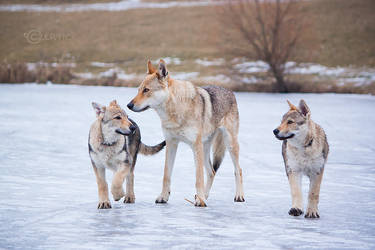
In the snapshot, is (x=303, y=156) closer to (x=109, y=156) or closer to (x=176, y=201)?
(x=176, y=201)

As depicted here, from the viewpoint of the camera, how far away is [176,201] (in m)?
7.12

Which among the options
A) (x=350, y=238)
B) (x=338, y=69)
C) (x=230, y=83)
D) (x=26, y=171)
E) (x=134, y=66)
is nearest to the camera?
(x=350, y=238)

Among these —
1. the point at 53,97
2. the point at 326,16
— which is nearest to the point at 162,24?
the point at 326,16

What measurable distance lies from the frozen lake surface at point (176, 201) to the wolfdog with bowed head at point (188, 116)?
0.36m

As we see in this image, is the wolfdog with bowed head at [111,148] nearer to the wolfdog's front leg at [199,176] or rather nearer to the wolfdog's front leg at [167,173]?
the wolfdog's front leg at [167,173]

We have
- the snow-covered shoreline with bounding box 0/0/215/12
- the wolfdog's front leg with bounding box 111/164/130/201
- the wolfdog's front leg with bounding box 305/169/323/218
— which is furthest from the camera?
the snow-covered shoreline with bounding box 0/0/215/12

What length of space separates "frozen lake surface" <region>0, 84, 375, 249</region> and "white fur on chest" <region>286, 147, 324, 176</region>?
21.5 inches

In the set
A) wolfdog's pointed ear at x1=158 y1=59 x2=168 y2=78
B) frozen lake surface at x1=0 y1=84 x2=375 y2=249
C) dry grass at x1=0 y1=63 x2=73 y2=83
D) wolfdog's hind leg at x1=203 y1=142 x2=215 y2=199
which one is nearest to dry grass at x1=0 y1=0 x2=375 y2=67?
dry grass at x1=0 y1=63 x2=73 y2=83

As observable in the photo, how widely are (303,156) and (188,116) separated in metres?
1.55

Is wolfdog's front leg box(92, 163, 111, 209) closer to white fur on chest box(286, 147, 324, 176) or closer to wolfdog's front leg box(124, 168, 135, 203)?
wolfdog's front leg box(124, 168, 135, 203)

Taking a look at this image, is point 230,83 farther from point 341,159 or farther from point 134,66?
point 341,159

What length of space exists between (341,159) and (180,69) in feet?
75.1

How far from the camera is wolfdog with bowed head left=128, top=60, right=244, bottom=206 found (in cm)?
673

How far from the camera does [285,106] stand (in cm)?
2080
